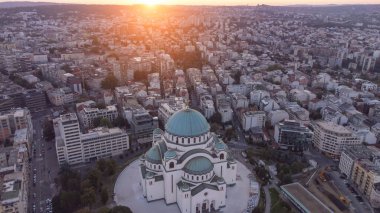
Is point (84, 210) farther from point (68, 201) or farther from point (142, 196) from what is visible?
point (142, 196)

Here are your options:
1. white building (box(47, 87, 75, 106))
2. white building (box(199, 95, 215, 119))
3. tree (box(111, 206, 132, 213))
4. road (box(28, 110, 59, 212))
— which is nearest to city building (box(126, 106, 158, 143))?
white building (box(199, 95, 215, 119))

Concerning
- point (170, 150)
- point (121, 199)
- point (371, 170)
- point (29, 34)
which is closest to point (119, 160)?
point (121, 199)

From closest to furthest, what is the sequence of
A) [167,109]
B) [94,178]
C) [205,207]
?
1. [205,207]
2. [94,178]
3. [167,109]

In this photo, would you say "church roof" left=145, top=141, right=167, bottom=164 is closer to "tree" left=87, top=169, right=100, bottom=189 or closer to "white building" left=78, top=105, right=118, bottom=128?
"tree" left=87, top=169, right=100, bottom=189

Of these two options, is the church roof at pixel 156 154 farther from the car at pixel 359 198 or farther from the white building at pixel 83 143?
the car at pixel 359 198

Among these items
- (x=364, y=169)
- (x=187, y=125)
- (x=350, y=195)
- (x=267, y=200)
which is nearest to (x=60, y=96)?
(x=187, y=125)

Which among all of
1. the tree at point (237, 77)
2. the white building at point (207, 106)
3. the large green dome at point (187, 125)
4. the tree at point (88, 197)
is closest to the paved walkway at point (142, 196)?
the tree at point (88, 197)
